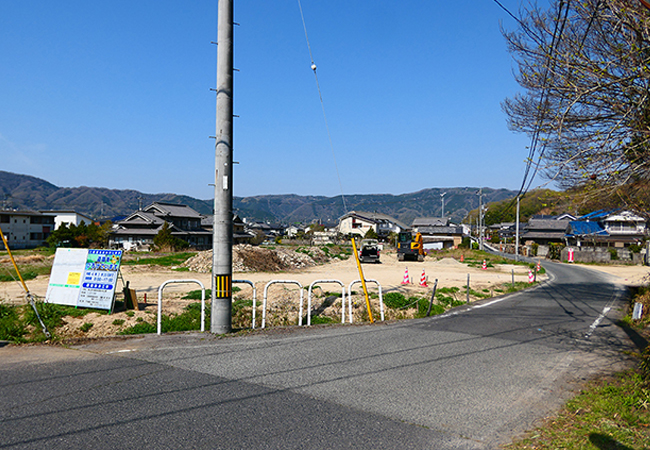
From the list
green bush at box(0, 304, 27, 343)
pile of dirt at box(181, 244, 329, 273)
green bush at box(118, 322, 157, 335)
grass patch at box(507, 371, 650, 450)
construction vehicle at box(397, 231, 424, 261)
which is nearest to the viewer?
grass patch at box(507, 371, 650, 450)

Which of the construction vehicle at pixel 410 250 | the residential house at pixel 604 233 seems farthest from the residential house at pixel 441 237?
the construction vehicle at pixel 410 250

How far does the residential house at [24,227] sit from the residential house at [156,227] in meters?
10.9

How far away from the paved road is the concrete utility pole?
0.73 metres

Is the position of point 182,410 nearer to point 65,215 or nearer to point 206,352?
point 206,352

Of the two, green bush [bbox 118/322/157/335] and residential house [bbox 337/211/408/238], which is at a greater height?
residential house [bbox 337/211/408/238]

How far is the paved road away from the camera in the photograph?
4352 millimetres

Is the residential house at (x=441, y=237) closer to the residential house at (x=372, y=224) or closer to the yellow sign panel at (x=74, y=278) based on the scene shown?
the residential house at (x=372, y=224)

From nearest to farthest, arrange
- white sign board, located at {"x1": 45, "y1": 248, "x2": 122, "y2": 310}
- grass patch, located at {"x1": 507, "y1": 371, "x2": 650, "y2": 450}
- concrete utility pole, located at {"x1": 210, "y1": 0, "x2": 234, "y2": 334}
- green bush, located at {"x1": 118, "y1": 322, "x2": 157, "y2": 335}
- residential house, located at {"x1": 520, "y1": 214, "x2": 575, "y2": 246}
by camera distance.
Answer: grass patch, located at {"x1": 507, "y1": 371, "x2": 650, "y2": 450} → concrete utility pole, located at {"x1": 210, "y1": 0, "x2": 234, "y2": 334} → green bush, located at {"x1": 118, "y1": 322, "x2": 157, "y2": 335} → white sign board, located at {"x1": 45, "y1": 248, "x2": 122, "y2": 310} → residential house, located at {"x1": 520, "y1": 214, "x2": 575, "y2": 246}

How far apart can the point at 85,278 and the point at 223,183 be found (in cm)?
423

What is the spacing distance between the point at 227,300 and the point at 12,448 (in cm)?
510

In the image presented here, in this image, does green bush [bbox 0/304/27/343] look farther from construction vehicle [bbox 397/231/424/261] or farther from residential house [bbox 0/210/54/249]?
residential house [bbox 0/210/54/249]

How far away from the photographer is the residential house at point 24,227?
56.7 meters

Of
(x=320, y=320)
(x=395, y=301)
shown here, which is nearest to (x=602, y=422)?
(x=320, y=320)

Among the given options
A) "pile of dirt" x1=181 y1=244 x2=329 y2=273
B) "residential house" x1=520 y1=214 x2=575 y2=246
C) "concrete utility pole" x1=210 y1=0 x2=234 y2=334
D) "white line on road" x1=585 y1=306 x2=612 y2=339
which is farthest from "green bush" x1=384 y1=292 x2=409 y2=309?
"residential house" x1=520 y1=214 x2=575 y2=246
